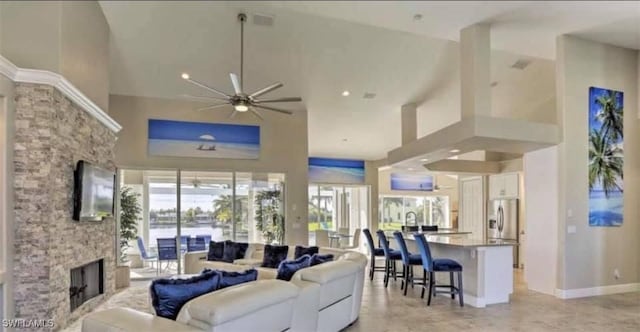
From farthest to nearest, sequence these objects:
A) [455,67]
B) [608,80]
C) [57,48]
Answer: [455,67] < [608,80] < [57,48]

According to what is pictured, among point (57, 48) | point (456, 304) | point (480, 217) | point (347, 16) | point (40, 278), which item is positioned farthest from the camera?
point (480, 217)

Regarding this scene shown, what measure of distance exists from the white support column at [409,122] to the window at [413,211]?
5614mm

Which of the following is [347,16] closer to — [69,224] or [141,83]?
[69,224]

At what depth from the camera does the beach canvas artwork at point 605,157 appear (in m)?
6.27

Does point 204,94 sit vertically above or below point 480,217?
above

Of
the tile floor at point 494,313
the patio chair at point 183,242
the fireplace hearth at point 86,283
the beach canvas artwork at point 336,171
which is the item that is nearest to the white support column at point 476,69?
the tile floor at point 494,313

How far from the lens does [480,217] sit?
10383 mm

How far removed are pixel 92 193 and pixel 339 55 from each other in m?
4.03

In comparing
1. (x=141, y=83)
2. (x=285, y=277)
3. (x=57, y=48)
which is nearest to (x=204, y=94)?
(x=141, y=83)

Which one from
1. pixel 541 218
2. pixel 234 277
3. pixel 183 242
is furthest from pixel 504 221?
pixel 234 277

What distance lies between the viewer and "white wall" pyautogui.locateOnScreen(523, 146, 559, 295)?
619 cm

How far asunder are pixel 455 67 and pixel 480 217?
451cm

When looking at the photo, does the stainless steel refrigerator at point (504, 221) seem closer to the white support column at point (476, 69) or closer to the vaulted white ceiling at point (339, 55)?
the vaulted white ceiling at point (339, 55)

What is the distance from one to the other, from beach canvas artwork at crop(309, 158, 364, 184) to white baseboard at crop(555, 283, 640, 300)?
24.8 ft
